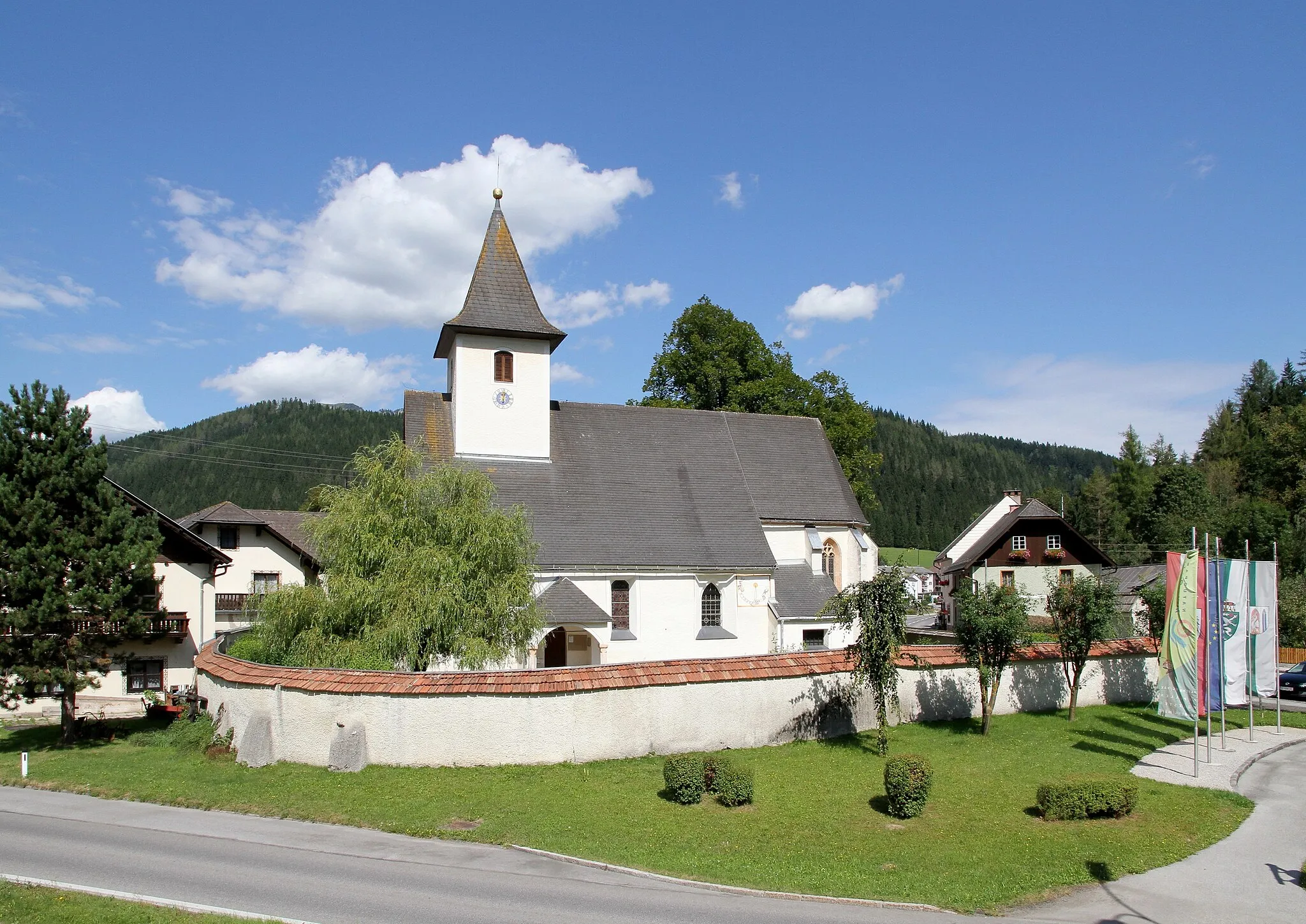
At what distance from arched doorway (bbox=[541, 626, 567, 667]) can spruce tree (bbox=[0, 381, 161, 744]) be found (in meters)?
12.1

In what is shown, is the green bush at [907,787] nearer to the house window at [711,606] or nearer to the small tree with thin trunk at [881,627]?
the small tree with thin trunk at [881,627]

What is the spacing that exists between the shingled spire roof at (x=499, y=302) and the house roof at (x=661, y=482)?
3197mm

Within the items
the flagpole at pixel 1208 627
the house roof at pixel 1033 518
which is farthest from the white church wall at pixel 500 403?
the house roof at pixel 1033 518

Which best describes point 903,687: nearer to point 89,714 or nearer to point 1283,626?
point 89,714

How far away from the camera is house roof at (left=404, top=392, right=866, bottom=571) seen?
99.0 ft

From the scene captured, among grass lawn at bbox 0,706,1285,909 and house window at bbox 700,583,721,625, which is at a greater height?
house window at bbox 700,583,721,625

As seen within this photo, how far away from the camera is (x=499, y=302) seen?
106 feet

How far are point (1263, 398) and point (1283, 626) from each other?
224ft

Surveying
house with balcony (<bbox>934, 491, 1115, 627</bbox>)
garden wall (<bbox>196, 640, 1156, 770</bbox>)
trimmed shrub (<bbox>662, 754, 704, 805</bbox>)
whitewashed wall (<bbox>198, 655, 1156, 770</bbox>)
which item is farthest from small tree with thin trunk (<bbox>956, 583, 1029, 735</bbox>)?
house with balcony (<bbox>934, 491, 1115, 627</bbox>)

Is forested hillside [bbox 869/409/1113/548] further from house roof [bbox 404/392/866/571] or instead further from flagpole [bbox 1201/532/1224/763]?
flagpole [bbox 1201/532/1224/763]

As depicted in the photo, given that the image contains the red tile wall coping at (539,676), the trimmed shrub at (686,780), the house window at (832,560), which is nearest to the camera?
the trimmed shrub at (686,780)

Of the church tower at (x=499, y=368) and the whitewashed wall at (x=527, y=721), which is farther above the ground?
the church tower at (x=499, y=368)

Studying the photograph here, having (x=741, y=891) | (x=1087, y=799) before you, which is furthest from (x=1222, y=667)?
(x=741, y=891)

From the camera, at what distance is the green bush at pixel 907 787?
562 inches
